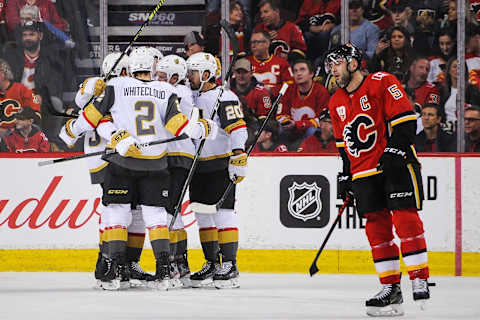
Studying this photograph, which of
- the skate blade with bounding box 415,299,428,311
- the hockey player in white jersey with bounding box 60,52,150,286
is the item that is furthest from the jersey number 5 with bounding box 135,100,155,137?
the skate blade with bounding box 415,299,428,311

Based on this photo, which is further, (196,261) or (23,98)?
(23,98)

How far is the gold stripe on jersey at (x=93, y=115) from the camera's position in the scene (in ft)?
17.9

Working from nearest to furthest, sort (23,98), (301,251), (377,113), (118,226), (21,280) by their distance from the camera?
1. (377,113)
2. (118,226)
3. (21,280)
4. (301,251)
5. (23,98)

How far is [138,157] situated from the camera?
5.43 m

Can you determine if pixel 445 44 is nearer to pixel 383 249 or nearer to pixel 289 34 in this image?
pixel 289 34

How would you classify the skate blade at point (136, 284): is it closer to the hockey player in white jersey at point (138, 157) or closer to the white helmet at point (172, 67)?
the hockey player in white jersey at point (138, 157)

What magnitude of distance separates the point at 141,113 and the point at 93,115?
27 centimetres

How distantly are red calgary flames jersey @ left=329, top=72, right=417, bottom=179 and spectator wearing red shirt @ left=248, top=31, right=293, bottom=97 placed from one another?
3025 mm

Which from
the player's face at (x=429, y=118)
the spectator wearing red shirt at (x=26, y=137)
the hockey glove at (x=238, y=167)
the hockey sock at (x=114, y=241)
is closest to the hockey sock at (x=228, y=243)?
the hockey glove at (x=238, y=167)

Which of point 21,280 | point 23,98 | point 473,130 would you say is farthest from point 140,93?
point 473,130

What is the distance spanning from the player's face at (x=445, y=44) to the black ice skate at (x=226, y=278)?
8.24 ft

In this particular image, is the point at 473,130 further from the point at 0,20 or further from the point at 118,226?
the point at 0,20

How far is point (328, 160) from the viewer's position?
6727 mm

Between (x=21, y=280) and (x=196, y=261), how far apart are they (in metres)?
1.28
